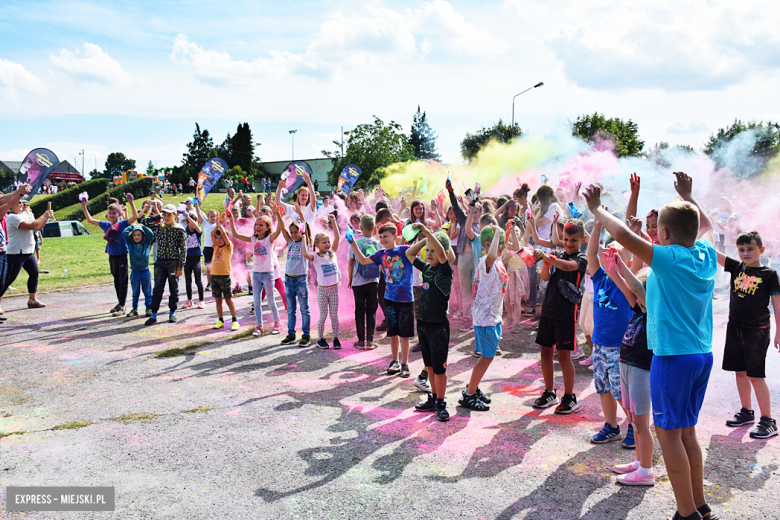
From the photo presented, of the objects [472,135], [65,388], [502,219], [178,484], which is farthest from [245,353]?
[472,135]

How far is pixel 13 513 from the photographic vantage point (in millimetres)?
3305

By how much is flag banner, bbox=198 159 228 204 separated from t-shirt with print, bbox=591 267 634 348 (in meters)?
10.1

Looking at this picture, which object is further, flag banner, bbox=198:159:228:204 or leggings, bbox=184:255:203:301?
flag banner, bbox=198:159:228:204

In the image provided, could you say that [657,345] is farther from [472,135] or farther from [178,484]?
[472,135]

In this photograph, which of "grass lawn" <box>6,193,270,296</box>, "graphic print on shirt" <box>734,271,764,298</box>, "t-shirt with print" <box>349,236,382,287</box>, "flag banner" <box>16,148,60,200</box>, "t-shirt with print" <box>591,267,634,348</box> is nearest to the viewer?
"t-shirt with print" <box>591,267,634,348</box>

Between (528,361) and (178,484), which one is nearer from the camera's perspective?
(178,484)

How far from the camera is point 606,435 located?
14.4 feet

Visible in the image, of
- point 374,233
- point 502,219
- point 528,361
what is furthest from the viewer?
point 502,219

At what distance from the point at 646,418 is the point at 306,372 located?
3780 millimetres

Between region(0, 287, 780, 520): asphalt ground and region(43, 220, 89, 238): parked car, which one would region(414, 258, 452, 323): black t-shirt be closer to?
region(0, 287, 780, 520): asphalt ground

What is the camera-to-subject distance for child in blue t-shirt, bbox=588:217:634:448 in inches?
165

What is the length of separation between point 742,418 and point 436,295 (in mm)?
2837

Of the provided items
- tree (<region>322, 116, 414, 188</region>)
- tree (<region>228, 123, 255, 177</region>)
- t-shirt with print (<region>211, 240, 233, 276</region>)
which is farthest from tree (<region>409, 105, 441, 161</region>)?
t-shirt with print (<region>211, 240, 233, 276</region>)

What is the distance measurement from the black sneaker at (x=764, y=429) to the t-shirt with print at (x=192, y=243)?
29.5 ft
